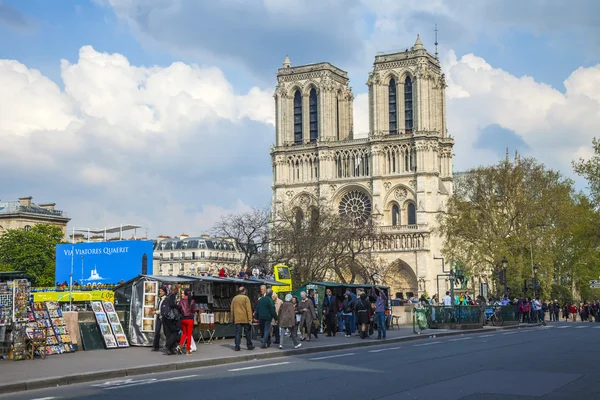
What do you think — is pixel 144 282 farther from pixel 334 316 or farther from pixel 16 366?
pixel 334 316

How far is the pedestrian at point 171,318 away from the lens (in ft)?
63.4

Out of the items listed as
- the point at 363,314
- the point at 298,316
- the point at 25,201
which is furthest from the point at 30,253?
the point at 363,314

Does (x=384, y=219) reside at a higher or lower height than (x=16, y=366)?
higher

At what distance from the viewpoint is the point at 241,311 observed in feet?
68.9

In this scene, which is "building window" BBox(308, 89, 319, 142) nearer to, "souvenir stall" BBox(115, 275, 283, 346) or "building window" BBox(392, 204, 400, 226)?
"building window" BBox(392, 204, 400, 226)

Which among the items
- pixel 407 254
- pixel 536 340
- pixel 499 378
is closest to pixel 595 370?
pixel 499 378

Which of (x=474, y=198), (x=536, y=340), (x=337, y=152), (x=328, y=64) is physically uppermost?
(x=328, y=64)

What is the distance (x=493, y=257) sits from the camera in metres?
59.7

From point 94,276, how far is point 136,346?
1940 centimetres

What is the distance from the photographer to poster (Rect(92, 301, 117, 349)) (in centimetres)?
2072

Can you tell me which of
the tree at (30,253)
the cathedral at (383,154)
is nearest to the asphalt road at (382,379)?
the tree at (30,253)

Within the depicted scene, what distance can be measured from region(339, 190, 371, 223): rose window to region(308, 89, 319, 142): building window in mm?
7642

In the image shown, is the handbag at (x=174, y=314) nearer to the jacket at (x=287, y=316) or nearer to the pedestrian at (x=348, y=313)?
the jacket at (x=287, y=316)

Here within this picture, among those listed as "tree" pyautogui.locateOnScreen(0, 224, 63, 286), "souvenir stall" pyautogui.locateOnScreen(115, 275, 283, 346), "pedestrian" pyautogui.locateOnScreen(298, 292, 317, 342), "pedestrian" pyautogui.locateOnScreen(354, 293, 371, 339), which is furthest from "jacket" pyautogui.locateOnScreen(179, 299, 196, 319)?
"tree" pyautogui.locateOnScreen(0, 224, 63, 286)
